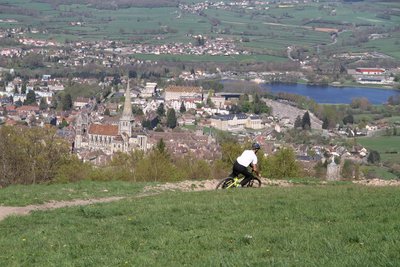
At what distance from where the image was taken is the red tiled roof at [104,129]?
52156 mm

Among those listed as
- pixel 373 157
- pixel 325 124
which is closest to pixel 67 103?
pixel 325 124

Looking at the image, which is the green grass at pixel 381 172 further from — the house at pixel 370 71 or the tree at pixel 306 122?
the house at pixel 370 71

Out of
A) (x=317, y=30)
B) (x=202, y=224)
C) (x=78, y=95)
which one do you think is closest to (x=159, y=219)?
(x=202, y=224)

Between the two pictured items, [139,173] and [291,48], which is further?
[291,48]

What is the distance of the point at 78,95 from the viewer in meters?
79.2

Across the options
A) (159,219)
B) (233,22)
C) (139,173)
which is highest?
(159,219)

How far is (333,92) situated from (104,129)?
133 ft

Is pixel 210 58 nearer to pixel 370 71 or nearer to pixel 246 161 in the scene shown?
pixel 370 71

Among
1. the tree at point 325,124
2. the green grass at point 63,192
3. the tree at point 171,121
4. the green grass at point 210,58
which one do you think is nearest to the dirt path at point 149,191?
the green grass at point 63,192

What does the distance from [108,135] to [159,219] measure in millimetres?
43082

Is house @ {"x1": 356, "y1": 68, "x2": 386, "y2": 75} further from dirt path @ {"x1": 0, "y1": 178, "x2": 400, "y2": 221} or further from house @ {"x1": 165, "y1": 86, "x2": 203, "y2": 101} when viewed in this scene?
dirt path @ {"x1": 0, "y1": 178, "x2": 400, "y2": 221}

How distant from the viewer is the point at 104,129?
5256 cm

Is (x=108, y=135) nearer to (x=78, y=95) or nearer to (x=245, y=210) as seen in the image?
(x=78, y=95)

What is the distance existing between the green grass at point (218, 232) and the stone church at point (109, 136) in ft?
126
